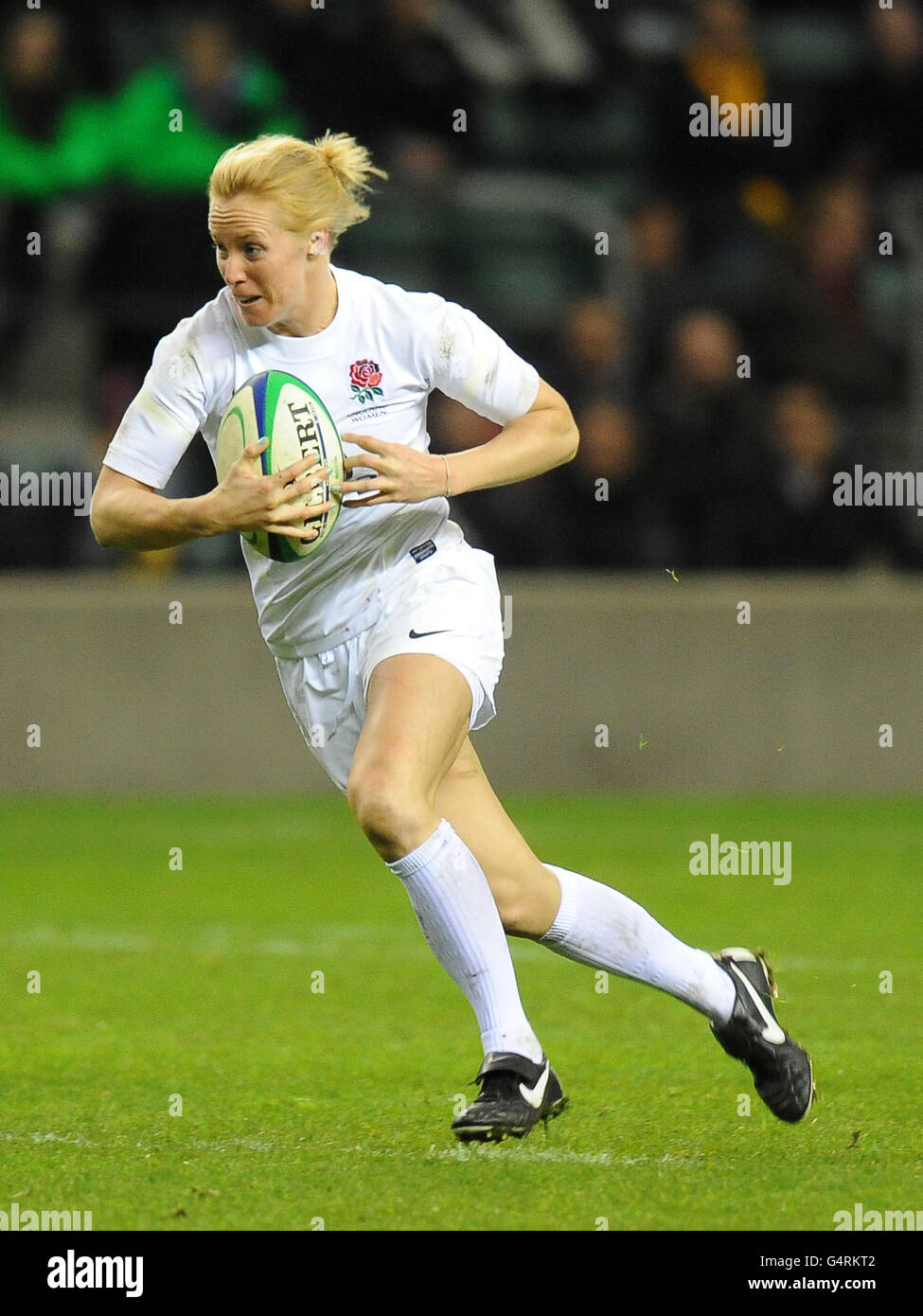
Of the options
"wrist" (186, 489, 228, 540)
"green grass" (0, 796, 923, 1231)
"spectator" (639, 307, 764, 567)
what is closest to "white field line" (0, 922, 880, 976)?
"green grass" (0, 796, 923, 1231)

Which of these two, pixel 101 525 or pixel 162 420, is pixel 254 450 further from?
pixel 101 525

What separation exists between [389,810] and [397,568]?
0.72 metres

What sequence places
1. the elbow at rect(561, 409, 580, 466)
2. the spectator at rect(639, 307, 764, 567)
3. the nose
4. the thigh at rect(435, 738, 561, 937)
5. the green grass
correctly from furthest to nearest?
1. the spectator at rect(639, 307, 764, 567)
2. the elbow at rect(561, 409, 580, 466)
3. the thigh at rect(435, 738, 561, 937)
4. the nose
5. the green grass

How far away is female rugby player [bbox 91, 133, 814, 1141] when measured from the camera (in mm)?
4473

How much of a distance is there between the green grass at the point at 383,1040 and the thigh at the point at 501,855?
1.61ft

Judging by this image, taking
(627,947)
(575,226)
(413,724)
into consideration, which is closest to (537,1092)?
(627,947)

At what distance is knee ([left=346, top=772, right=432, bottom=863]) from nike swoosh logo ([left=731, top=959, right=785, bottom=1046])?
1011 millimetres

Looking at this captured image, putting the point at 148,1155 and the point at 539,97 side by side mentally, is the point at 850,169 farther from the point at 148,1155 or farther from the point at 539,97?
the point at 148,1155

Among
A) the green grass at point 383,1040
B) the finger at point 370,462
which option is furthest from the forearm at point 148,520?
the green grass at point 383,1040

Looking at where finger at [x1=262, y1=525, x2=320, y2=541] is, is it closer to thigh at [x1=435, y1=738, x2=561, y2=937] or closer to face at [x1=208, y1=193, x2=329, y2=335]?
face at [x1=208, y1=193, x2=329, y2=335]

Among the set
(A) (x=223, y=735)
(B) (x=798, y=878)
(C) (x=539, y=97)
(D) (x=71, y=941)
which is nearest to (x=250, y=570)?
(D) (x=71, y=941)

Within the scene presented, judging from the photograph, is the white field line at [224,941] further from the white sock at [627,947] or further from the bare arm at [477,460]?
the bare arm at [477,460]

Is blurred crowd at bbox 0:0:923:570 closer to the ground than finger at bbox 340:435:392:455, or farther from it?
farther from it

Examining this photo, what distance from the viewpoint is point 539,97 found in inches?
562
